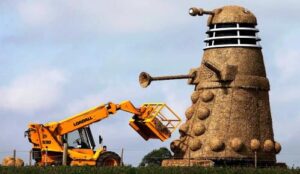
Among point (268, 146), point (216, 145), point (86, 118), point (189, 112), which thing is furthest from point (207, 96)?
point (86, 118)

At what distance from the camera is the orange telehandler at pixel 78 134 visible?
4125cm

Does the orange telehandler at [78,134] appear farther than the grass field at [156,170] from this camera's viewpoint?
Yes

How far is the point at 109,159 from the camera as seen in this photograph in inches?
1593

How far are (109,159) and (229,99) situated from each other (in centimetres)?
805

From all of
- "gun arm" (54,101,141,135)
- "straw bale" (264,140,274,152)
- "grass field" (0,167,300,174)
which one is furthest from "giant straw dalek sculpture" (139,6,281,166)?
"grass field" (0,167,300,174)

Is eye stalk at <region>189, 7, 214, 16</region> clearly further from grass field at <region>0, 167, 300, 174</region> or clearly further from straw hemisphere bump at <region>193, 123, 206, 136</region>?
grass field at <region>0, 167, 300, 174</region>

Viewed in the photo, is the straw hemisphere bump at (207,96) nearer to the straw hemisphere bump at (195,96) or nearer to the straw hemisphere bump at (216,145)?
the straw hemisphere bump at (195,96)

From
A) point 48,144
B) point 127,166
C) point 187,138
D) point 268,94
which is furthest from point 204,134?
point 127,166

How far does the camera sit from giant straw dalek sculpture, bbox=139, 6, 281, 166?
4419 centimetres

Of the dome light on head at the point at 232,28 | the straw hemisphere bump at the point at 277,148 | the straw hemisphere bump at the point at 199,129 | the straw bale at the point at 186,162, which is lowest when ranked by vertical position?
the straw bale at the point at 186,162

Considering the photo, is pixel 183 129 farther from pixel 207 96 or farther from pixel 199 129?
pixel 207 96

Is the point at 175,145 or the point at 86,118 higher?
the point at 86,118

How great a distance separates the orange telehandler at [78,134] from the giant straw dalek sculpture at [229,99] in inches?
81.3

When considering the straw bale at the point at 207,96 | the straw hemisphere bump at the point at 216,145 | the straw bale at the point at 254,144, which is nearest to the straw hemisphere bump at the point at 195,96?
the straw bale at the point at 207,96
